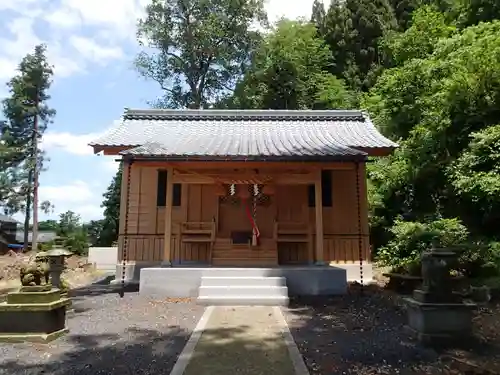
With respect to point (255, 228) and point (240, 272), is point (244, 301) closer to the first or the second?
point (240, 272)

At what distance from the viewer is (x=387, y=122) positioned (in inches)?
706

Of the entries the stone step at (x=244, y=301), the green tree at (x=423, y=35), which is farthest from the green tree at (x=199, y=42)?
the stone step at (x=244, y=301)

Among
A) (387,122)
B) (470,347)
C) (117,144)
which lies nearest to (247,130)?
(117,144)

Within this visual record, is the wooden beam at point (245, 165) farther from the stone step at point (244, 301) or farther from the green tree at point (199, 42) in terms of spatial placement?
the green tree at point (199, 42)

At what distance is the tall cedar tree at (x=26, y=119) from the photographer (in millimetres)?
31156

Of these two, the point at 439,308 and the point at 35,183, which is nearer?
the point at 439,308

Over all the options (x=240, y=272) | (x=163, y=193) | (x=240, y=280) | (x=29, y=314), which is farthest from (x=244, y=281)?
(x=29, y=314)

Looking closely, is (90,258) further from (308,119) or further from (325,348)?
(325,348)

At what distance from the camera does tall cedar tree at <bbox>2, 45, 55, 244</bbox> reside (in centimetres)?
3116

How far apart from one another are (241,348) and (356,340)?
1683 mm

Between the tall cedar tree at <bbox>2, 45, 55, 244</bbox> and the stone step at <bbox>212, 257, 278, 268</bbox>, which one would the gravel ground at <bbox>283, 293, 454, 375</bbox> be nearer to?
the stone step at <bbox>212, 257, 278, 268</bbox>

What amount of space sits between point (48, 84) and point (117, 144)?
85.7ft

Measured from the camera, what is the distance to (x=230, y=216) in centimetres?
1220

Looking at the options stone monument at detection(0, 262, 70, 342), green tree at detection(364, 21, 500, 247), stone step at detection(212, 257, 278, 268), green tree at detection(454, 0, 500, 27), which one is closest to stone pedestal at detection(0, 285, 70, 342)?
stone monument at detection(0, 262, 70, 342)
